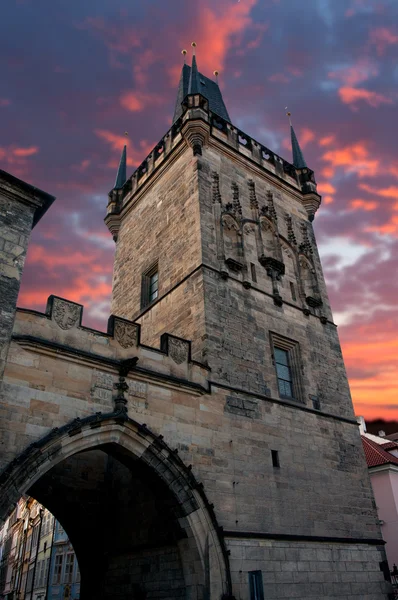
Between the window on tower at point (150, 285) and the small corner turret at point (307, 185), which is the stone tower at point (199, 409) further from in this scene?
the small corner turret at point (307, 185)

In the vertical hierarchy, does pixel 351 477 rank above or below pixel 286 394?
below

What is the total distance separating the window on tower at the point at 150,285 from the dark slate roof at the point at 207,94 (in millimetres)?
8616

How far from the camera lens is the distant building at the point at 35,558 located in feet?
79.9

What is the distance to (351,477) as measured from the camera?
1296cm

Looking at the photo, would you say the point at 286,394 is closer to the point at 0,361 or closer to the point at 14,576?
the point at 0,361

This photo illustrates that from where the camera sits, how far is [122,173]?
20969mm

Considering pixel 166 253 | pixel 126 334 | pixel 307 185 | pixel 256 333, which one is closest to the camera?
pixel 126 334

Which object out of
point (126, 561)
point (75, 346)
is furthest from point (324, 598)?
point (75, 346)

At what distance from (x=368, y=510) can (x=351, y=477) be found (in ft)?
2.97

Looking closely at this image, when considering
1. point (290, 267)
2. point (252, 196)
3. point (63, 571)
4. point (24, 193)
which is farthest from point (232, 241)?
point (63, 571)

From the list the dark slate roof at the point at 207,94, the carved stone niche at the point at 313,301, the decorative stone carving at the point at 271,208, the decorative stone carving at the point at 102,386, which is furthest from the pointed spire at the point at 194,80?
the decorative stone carving at the point at 102,386

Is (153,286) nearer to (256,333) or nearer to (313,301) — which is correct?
(256,333)

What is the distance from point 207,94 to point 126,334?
15896mm

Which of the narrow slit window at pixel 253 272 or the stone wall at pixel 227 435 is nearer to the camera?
the stone wall at pixel 227 435
